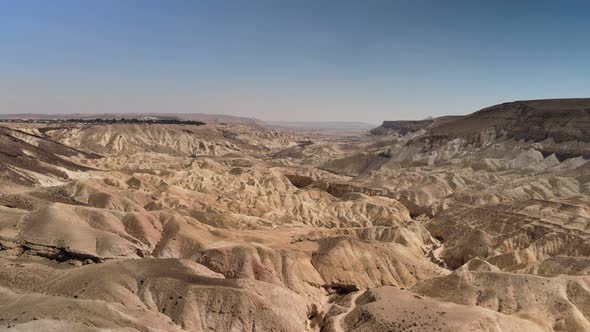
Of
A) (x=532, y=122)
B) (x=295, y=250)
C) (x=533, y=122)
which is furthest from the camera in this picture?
(x=532, y=122)

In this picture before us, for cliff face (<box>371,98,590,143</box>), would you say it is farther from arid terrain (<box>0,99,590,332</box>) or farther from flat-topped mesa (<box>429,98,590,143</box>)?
arid terrain (<box>0,99,590,332</box>)

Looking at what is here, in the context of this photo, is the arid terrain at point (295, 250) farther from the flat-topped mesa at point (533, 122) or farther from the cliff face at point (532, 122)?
the flat-topped mesa at point (533, 122)

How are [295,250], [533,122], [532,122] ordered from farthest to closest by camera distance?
[532,122] < [533,122] < [295,250]

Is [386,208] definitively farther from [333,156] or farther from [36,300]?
Answer: [333,156]

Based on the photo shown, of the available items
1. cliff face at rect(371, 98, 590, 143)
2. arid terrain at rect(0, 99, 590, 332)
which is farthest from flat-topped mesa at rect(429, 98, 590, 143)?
arid terrain at rect(0, 99, 590, 332)

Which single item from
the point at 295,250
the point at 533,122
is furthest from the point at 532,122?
the point at 295,250

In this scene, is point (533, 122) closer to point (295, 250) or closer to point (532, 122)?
point (532, 122)

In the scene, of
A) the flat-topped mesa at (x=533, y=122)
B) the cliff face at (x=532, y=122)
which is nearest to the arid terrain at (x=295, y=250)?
the cliff face at (x=532, y=122)

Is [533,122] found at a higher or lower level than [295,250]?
higher
